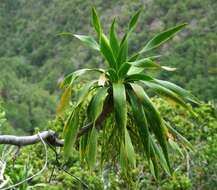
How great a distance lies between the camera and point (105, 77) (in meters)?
2.34

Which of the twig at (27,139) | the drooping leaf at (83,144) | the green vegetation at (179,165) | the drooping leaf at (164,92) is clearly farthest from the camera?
the green vegetation at (179,165)

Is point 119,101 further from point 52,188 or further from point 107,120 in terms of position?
point 52,188

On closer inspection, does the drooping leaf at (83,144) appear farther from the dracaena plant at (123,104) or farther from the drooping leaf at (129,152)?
the drooping leaf at (129,152)

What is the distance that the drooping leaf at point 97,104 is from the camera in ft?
7.38

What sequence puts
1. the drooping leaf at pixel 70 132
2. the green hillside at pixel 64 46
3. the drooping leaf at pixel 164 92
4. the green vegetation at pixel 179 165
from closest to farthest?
the drooping leaf at pixel 70 132 < the drooping leaf at pixel 164 92 < the green vegetation at pixel 179 165 < the green hillside at pixel 64 46

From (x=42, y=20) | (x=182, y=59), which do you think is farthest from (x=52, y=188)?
(x=42, y=20)

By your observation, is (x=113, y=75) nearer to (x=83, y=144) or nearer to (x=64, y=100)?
(x=64, y=100)

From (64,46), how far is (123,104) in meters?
56.6

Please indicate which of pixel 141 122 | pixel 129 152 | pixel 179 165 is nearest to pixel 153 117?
pixel 141 122

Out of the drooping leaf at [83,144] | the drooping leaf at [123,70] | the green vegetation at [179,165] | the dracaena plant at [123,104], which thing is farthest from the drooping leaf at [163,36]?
the green vegetation at [179,165]

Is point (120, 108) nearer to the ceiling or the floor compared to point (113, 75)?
nearer to the floor

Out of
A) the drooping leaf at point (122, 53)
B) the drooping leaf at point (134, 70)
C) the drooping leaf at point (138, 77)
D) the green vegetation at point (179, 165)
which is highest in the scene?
the drooping leaf at point (122, 53)

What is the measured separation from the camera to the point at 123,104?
221cm

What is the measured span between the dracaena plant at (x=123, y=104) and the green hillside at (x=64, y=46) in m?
27.1
